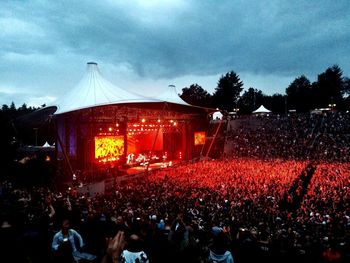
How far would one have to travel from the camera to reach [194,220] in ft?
23.2

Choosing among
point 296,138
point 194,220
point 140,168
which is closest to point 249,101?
point 296,138

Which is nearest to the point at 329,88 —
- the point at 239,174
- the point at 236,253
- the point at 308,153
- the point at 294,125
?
the point at 294,125

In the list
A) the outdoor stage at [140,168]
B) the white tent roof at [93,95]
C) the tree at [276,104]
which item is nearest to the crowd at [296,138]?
the outdoor stage at [140,168]

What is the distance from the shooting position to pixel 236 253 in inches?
170

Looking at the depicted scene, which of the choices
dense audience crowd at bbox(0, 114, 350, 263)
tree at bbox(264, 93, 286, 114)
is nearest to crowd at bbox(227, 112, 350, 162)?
dense audience crowd at bbox(0, 114, 350, 263)

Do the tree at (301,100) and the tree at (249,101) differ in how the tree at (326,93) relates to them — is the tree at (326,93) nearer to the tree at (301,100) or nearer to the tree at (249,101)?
the tree at (301,100)

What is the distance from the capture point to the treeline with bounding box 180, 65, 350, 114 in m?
51.0

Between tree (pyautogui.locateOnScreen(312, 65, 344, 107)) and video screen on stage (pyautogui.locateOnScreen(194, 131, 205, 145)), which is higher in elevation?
tree (pyautogui.locateOnScreen(312, 65, 344, 107))

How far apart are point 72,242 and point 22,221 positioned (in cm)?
134

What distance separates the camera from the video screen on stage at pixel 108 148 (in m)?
17.3

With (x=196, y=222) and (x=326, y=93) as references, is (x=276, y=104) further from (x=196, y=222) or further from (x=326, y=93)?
(x=196, y=222)

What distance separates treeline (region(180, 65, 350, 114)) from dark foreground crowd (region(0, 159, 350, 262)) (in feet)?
128

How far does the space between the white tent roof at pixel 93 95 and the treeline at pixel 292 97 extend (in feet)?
124

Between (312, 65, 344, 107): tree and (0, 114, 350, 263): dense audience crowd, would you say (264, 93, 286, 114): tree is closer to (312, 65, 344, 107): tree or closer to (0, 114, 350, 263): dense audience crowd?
(312, 65, 344, 107): tree
